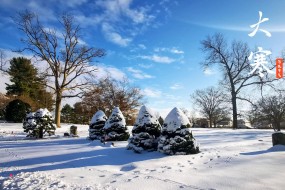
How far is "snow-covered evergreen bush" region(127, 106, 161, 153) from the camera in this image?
11.1 m

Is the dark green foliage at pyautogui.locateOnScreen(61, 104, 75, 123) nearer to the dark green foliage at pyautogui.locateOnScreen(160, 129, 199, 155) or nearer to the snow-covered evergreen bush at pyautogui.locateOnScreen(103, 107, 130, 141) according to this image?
the snow-covered evergreen bush at pyautogui.locateOnScreen(103, 107, 130, 141)

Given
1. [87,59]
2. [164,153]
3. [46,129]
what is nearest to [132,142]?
[164,153]

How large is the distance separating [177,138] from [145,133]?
5.90 ft

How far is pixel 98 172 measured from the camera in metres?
7.36

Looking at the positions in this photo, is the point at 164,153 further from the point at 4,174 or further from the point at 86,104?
the point at 86,104

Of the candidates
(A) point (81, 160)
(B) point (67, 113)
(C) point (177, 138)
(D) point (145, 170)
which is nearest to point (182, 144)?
(C) point (177, 138)

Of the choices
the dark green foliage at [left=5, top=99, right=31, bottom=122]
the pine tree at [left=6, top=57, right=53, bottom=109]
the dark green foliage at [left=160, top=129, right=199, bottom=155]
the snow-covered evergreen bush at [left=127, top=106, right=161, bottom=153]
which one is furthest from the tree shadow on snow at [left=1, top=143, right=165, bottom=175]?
the pine tree at [left=6, top=57, right=53, bottom=109]

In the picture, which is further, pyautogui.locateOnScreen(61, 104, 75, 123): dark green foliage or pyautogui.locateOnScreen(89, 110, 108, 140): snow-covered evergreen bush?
pyautogui.locateOnScreen(61, 104, 75, 123): dark green foliage

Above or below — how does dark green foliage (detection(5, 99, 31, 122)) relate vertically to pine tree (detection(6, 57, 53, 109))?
below

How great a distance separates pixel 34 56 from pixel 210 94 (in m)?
42.6

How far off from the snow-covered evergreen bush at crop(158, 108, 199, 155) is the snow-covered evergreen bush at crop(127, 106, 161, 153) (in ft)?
2.88

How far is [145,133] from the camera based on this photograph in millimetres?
11312

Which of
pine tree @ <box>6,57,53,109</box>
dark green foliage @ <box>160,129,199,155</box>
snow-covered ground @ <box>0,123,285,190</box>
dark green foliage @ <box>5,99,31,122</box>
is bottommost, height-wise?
snow-covered ground @ <box>0,123,285,190</box>

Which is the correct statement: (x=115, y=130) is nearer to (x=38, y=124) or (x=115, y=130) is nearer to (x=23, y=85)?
(x=38, y=124)
